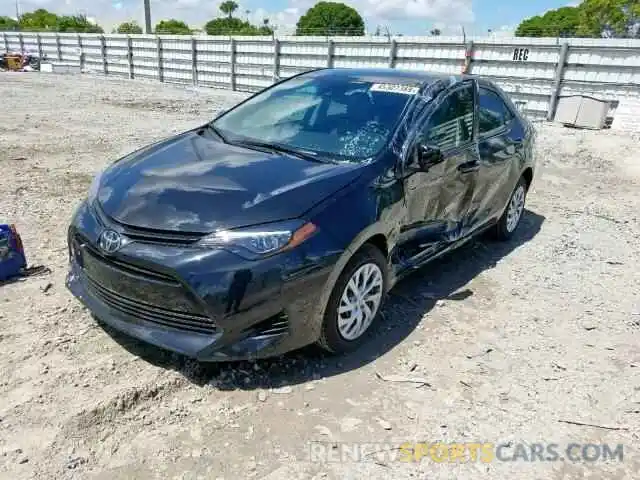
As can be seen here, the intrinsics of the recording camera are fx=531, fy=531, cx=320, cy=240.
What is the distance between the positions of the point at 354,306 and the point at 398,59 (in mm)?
14073

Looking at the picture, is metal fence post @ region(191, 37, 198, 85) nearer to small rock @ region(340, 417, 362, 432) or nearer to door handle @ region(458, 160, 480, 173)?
door handle @ region(458, 160, 480, 173)

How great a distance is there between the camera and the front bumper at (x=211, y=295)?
256 centimetres

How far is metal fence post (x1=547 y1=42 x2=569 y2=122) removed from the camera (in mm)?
12570

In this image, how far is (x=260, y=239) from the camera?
2641 mm

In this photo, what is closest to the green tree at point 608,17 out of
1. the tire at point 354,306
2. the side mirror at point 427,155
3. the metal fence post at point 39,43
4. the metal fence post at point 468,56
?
the metal fence post at point 468,56

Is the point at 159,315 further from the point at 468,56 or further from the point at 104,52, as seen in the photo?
the point at 104,52

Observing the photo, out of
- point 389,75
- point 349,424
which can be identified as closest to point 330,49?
point 389,75

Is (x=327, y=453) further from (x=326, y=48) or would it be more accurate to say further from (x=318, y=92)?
(x=326, y=48)

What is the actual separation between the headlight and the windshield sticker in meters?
1.65

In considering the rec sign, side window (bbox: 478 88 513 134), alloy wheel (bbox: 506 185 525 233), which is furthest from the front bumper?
the rec sign

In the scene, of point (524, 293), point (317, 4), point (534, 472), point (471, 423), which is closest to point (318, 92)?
point (524, 293)

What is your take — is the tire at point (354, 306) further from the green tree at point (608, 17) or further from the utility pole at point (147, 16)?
the green tree at point (608, 17)

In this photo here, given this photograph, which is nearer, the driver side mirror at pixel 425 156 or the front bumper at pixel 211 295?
the front bumper at pixel 211 295

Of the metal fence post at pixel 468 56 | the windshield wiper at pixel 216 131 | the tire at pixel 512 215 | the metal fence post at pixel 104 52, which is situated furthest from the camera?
the metal fence post at pixel 104 52
